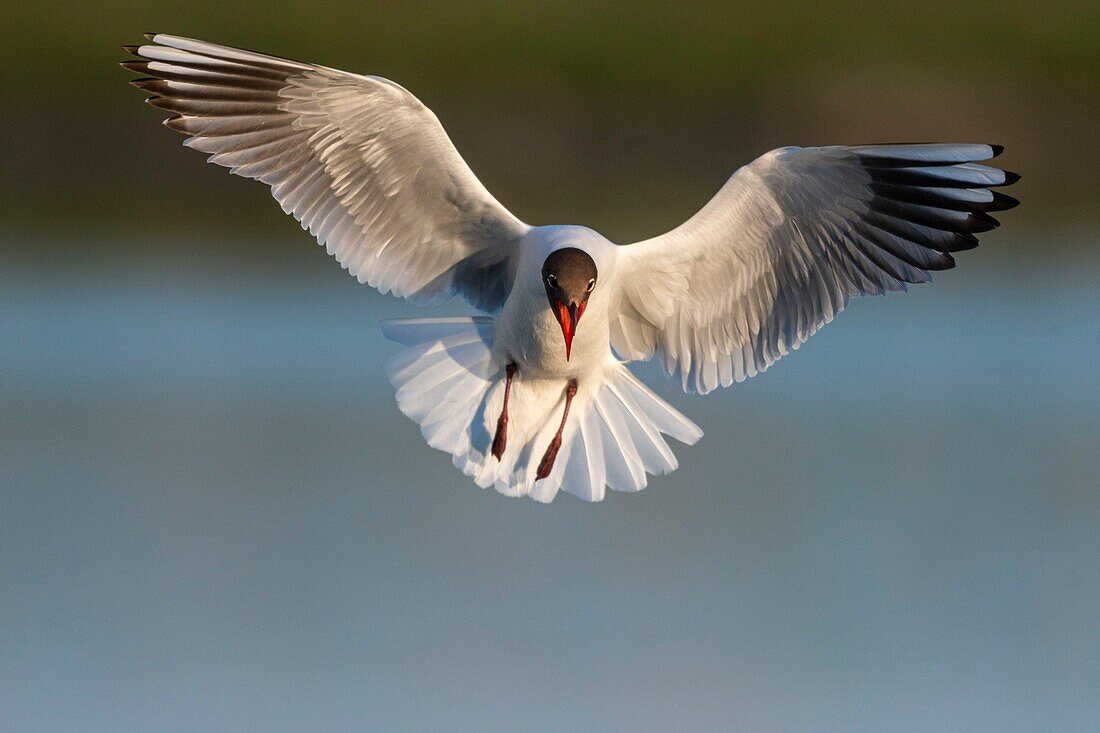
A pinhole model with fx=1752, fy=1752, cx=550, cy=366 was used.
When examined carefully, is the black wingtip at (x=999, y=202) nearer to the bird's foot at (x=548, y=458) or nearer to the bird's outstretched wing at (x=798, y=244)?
the bird's outstretched wing at (x=798, y=244)

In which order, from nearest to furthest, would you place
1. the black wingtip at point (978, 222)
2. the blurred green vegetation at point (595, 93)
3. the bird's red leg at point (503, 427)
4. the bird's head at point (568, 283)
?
the bird's head at point (568, 283)
the black wingtip at point (978, 222)
the bird's red leg at point (503, 427)
the blurred green vegetation at point (595, 93)

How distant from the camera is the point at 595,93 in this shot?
15469mm

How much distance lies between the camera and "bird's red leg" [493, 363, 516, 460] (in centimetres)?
689

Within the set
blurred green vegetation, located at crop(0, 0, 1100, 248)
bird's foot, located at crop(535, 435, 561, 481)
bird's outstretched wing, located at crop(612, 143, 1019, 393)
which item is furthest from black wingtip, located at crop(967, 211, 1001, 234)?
blurred green vegetation, located at crop(0, 0, 1100, 248)

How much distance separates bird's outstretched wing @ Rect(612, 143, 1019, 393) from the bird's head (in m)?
0.48

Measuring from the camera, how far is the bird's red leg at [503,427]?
689 centimetres

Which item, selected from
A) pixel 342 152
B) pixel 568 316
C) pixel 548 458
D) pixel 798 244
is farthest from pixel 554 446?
pixel 342 152

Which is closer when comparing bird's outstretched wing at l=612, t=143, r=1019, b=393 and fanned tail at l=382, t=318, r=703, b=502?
bird's outstretched wing at l=612, t=143, r=1019, b=393

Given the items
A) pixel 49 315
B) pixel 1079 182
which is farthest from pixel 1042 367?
pixel 49 315

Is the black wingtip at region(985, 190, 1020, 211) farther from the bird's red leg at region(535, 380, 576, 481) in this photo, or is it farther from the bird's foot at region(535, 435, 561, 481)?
the bird's foot at region(535, 435, 561, 481)

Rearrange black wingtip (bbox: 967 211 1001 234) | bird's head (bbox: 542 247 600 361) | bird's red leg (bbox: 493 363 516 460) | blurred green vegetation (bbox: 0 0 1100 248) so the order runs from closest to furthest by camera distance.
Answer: bird's head (bbox: 542 247 600 361)
black wingtip (bbox: 967 211 1001 234)
bird's red leg (bbox: 493 363 516 460)
blurred green vegetation (bbox: 0 0 1100 248)

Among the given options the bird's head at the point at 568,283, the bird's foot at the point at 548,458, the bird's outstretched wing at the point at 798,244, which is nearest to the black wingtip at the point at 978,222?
the bird's outstretched wing at the point at 798,244

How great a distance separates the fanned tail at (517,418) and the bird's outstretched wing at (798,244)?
1.13 ft

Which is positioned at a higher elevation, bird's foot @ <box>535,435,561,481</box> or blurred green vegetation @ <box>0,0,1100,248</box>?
blurred green vegetation @ <box>0,0,1100,248</box>
